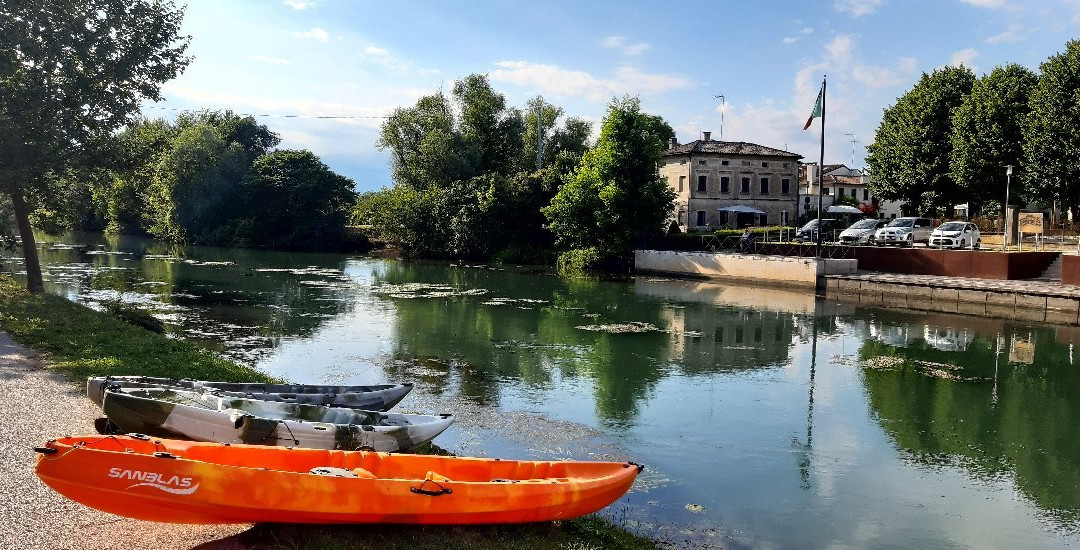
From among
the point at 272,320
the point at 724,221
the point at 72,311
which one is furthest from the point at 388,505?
the point at 724,221

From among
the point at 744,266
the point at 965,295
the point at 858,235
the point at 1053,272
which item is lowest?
the point at 965,295

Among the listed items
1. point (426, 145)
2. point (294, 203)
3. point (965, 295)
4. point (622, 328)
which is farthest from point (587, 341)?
point (294, 203)

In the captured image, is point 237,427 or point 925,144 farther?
point 925,144

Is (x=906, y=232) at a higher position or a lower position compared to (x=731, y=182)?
lower

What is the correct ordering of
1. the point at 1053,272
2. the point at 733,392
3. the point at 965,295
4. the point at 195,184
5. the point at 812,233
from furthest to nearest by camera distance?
the point at 195,184 → the point at 812,233 → the point at 1053,272 → the point at 965,295 → the point at 733,392

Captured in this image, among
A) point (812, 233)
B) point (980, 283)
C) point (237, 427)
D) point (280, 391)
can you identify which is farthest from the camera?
point (812, 233)

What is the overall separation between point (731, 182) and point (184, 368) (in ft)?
192

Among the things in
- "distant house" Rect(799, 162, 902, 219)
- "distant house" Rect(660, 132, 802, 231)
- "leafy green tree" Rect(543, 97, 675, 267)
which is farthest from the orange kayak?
"distant house" Rect(799, 162, 902, 219)

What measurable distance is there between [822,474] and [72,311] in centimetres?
1974

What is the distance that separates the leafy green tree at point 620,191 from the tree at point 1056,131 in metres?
22.2

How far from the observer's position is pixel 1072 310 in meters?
30.5

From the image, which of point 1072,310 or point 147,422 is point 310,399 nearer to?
point 147,422

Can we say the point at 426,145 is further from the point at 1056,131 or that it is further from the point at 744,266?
the point at 1056,131

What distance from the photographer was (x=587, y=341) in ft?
80.5
